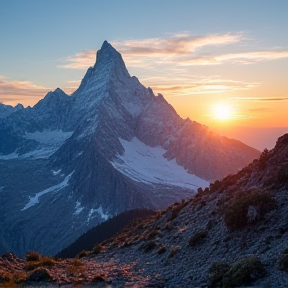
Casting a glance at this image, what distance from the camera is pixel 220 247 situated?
32312 millimetres

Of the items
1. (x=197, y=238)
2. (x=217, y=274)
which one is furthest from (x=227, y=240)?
(x=217, y=274)

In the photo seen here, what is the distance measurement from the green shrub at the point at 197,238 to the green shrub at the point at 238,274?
387 inches

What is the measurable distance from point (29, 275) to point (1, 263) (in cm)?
392

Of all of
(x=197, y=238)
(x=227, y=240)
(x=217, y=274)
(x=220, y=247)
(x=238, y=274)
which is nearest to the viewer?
(x=238, y=274)

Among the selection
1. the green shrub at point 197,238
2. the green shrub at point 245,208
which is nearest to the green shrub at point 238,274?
the green shrub at point 245,208

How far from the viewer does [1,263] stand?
3212 centimetres

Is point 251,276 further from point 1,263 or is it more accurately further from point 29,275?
point 1,263

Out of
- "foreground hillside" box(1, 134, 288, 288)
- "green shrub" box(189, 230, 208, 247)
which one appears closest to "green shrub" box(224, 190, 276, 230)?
"foreground hillside" box(1, 134, 288, 288)

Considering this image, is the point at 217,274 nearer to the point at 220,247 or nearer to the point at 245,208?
the point at 220,247

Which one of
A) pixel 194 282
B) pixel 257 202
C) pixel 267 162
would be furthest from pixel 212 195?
pixel 194 282

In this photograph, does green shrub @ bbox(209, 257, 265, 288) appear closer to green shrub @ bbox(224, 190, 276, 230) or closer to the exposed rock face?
the exposed rock face

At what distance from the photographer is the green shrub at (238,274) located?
2370cm

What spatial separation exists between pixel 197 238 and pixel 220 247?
3.83 metres

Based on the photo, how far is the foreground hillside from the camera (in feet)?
81.9
